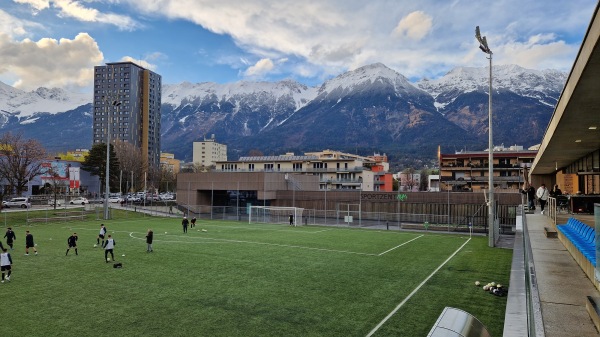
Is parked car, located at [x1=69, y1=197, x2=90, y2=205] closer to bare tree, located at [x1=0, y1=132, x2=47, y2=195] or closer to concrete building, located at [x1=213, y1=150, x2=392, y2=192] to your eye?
bare tree, located at [x1=0, y1=132, x2=47, y2=195]

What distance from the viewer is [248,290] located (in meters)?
16.2

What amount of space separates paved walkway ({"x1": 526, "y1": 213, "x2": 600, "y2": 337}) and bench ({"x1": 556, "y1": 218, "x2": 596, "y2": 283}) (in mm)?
210

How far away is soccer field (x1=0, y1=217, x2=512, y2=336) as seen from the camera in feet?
39.6

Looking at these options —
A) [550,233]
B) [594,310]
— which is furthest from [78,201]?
[594,310]

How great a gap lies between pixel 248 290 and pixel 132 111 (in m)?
187

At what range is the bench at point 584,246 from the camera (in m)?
10.0

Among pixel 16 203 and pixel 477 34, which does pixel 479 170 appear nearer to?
pixel 477 34

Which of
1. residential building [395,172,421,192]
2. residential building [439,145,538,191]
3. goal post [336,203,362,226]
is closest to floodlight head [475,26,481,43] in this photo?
goal post [336,203,362,226]

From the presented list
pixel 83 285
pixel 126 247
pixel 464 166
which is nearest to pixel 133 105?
pixel 464 166

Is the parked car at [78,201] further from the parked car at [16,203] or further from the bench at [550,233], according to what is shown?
the bench at [550,233]

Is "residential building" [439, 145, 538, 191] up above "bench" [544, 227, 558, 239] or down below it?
above

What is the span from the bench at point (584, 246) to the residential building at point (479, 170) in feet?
288

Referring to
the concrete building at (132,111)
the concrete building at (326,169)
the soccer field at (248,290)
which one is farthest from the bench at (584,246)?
the concrete building at (132,111)

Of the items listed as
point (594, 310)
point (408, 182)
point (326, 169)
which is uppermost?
point (326, 169)
